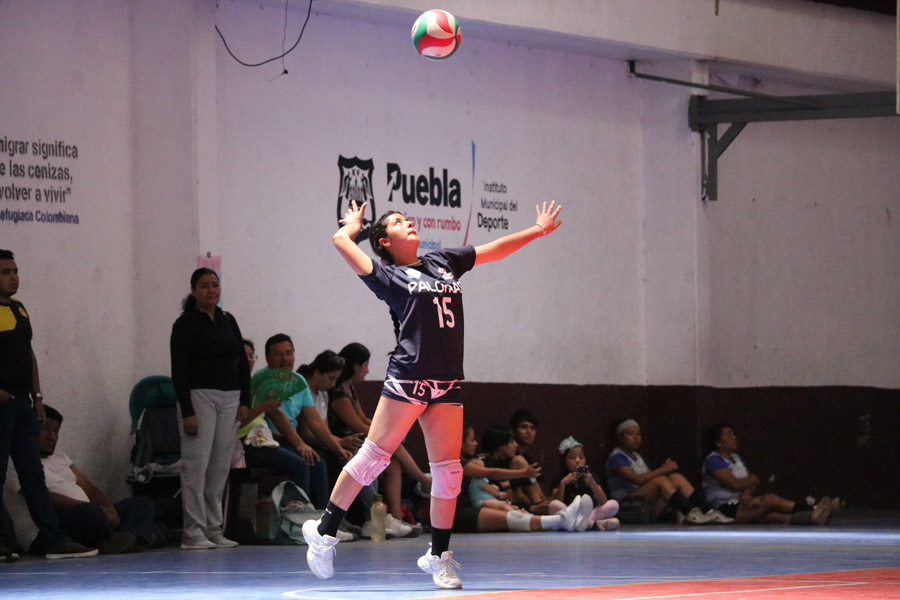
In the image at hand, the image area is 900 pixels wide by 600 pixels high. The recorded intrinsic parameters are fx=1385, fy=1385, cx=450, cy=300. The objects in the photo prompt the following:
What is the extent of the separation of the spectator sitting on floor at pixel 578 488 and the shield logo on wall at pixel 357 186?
8.91ft

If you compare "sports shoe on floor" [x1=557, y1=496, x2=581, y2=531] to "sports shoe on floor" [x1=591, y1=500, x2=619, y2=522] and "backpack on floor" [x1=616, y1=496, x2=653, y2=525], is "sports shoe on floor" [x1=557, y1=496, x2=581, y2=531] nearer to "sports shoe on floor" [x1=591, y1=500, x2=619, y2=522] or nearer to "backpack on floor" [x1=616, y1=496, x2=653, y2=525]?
"sports shoe on floor" [x1=591, y1=500, x2=619, y2=522]

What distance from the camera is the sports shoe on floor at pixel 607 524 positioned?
11711 mm

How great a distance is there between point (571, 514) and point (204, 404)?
348 centimetres

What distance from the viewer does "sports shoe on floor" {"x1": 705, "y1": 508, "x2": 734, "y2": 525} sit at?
12805 mm

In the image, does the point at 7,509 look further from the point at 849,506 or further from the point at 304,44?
the point at 849,506

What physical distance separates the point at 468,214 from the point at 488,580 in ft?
21.1

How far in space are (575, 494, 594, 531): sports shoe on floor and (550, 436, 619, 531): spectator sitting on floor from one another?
0.06 metres

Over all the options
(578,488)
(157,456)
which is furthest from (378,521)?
(578,488)

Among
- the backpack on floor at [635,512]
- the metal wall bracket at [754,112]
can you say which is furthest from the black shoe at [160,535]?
the metal wall bracket at [754,112]

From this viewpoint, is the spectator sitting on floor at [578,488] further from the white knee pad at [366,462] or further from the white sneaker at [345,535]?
the white knee pad at [366,462]

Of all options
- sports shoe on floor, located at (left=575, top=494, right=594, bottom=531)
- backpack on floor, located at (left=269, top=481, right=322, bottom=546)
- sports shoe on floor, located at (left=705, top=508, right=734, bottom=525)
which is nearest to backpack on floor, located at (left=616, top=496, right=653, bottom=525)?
sports shoe on floor, located at (left=705, top=508, right=734, bottom=525)

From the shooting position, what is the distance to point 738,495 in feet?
43.1

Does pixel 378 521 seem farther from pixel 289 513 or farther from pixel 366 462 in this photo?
pixel 366 462

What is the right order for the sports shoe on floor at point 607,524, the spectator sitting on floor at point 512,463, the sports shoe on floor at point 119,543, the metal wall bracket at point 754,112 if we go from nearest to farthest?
the sports shoe on floor at point 119,543 → the sports shoe on floor at point 607,524 → the spectator sitting on floor at point 512,463 → the metal wall bracket at point 754,112
